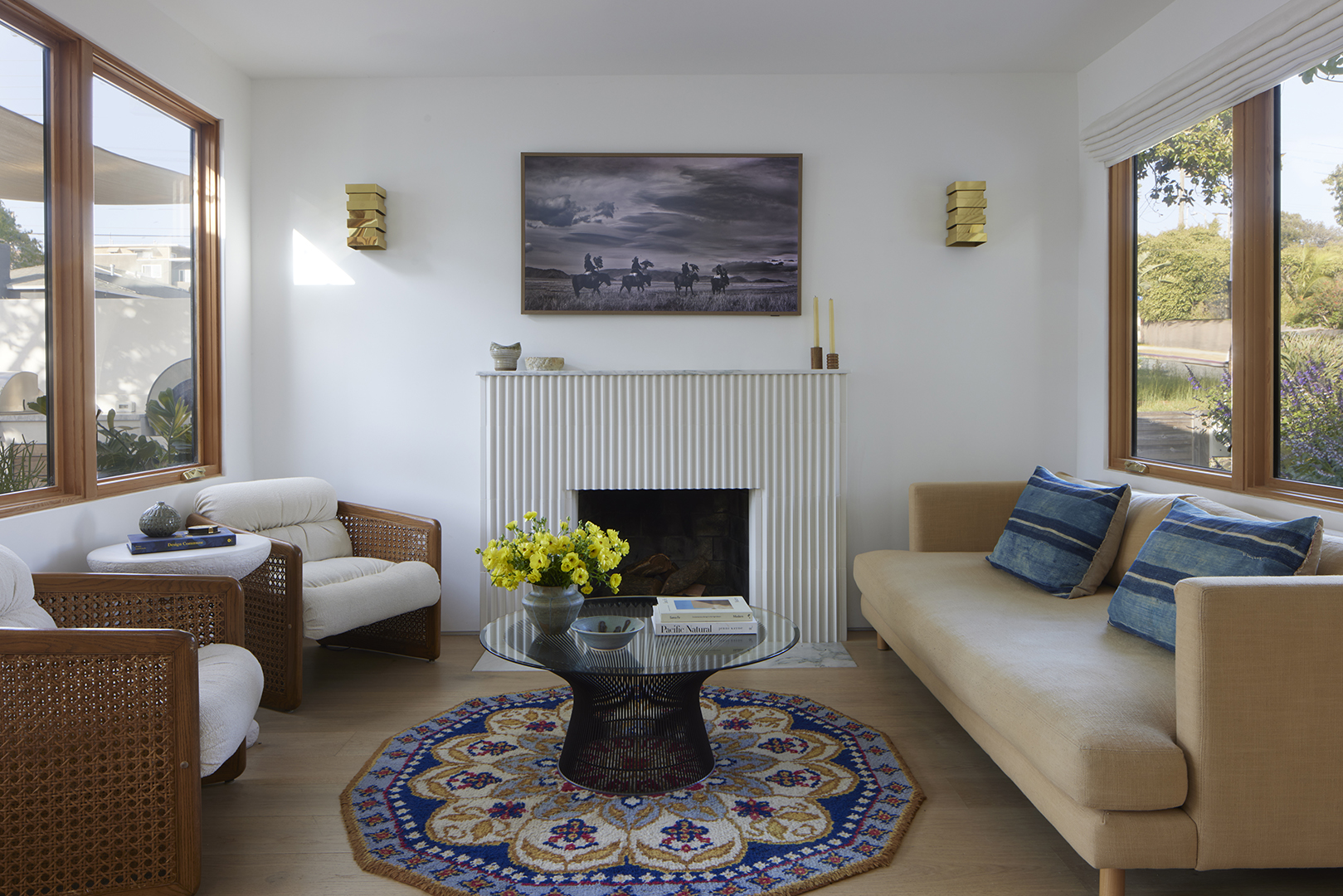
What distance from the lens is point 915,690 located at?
124 inches

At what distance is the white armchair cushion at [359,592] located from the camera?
2957mm

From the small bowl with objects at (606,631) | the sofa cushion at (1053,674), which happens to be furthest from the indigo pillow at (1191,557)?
the small bowl with objects at (606,631)

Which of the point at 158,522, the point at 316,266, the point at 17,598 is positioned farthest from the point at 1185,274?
the point at 17,598

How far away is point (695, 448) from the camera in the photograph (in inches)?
147

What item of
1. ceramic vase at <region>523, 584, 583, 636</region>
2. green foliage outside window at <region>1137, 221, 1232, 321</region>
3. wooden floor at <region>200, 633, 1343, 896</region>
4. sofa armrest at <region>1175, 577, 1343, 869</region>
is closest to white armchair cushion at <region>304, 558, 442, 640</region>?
wooden floor at <region>200, 633, 1343, 896</region>

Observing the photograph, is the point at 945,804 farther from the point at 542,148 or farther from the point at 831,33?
the point at 542,148

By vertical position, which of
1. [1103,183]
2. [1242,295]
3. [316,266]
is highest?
[1103,183]

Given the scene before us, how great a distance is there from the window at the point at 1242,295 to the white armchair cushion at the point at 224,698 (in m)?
3.09

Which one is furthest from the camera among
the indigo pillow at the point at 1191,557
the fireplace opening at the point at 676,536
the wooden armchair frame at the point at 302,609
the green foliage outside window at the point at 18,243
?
the fireplace opening at the point at 676,536

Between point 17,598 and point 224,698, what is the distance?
0.61 meters

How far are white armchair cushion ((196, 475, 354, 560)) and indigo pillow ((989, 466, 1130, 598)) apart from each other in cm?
268

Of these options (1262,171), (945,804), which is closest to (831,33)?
(1262,171)

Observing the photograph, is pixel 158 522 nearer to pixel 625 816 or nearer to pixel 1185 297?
pixel 625 816

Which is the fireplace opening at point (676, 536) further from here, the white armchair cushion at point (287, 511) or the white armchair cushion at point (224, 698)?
the white armchair cushion at point (224, 698)
